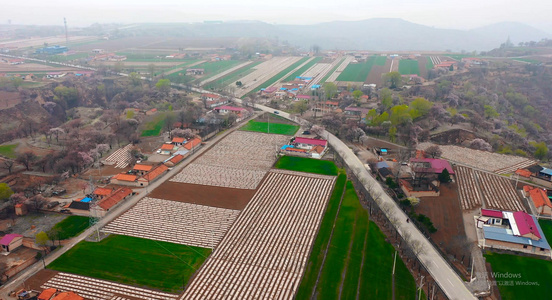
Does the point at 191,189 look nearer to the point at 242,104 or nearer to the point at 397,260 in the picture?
the point at 397,260

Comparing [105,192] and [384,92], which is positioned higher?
[384,92]

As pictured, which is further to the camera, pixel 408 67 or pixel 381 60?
pixel 381 60

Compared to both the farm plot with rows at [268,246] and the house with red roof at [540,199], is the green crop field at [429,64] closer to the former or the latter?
the house with red roof at [540,199]

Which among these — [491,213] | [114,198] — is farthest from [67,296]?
[491,213]

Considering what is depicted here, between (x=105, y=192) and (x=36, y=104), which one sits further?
(x=36, y=104)

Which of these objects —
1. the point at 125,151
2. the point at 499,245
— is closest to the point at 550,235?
the point at 499,245

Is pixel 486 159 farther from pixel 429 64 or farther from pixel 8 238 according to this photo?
pixel 429 64
